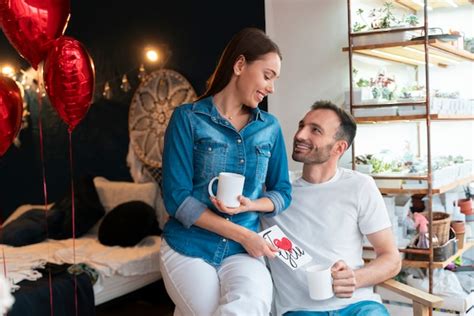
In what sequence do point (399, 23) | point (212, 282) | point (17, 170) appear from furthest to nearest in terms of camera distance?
point (17, 170)
point (399, 23)
point (212, 282)

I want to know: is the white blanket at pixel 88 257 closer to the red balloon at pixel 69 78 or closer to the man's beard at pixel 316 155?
the red balloon at pixel 69 78

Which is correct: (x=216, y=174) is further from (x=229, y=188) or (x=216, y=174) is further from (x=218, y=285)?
(x=218, y=285)

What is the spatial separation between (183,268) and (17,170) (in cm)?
419

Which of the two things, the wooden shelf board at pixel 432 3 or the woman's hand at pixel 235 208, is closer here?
the woman's hand at pixel 235 208

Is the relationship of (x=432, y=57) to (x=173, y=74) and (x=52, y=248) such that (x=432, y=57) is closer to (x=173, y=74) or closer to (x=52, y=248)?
(x=173, y=74)

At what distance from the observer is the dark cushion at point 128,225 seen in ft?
13.5

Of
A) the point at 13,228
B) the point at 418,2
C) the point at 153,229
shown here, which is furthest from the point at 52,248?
the point at 418,2

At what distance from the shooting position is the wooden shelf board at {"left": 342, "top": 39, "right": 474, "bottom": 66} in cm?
288

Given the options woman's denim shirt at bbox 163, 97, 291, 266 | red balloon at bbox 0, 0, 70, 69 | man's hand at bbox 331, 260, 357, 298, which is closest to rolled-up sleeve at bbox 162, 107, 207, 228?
woman's denim shirt at bbox 163, 97, 291, 266

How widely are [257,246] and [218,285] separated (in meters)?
0.17

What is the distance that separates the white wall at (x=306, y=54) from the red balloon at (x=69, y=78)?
118 centimetres

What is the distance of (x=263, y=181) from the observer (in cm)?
203

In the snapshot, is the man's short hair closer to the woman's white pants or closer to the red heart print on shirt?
the red heart print on shirt

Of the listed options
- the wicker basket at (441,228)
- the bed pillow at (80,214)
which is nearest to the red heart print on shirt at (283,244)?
the wicker basket at (441,228)
